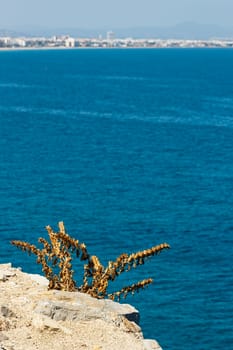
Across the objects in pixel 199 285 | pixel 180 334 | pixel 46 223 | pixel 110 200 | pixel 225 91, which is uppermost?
pixel 225 91

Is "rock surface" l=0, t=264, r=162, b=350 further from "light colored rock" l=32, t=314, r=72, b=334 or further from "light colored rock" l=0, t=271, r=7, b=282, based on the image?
"light colored rock" l=0, t=271, r=7, b=282

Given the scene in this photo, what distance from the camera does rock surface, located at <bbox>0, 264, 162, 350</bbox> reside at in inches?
827

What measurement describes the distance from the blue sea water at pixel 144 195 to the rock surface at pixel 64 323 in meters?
11.3

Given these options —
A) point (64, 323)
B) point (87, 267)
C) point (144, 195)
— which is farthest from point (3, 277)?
point (144, 195)

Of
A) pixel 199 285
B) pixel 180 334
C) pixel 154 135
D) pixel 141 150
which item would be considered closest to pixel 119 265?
pixel 180 334

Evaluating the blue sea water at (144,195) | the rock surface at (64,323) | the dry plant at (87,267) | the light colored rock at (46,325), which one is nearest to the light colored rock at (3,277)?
the rock surface at (64,323)

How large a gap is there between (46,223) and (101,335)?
99.6 ft

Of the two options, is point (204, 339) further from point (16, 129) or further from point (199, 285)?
point (16, 129)

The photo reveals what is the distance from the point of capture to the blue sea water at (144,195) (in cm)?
3894

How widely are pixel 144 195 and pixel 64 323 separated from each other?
39375 millimetres

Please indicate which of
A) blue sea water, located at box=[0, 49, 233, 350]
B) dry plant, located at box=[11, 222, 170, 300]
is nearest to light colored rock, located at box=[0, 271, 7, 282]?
dry plant, located at box=[11, 222, 170, 300]

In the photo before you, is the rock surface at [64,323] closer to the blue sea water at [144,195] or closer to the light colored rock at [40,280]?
the light colored rock at [40,280]

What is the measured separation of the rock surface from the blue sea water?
37.2ft

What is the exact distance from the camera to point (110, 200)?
195ft
